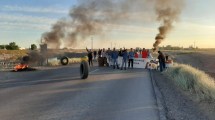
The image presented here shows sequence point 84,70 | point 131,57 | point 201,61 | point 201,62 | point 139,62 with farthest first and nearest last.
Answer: point 201,61, point 201,62, point 139,62, point 131,57, point 84,70

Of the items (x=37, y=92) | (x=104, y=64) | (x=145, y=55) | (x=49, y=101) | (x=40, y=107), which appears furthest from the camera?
(x=104, y=64)

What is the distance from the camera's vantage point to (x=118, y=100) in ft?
46.2

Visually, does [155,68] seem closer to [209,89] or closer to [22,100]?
[209,89]

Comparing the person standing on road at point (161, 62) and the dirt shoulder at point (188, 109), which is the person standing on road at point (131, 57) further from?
the dirt shoulder at point (188, 109)

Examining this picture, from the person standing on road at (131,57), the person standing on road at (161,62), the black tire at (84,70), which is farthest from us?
the person standing on road at (131,57)

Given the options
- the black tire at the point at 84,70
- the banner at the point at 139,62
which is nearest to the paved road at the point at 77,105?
the black tire at the point at 84,70

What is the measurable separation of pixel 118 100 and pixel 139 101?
735 mm

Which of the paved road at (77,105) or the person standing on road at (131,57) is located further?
the person standing on road at (131,57)

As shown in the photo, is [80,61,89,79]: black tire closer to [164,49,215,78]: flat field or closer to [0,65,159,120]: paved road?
[0,65,159,120]: paved road

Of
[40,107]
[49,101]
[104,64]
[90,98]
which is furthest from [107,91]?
[104,64]

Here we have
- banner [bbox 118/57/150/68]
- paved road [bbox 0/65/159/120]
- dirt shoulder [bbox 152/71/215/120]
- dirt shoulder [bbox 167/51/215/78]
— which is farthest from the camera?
dirt shoulder [bbox 167/51/215/78]

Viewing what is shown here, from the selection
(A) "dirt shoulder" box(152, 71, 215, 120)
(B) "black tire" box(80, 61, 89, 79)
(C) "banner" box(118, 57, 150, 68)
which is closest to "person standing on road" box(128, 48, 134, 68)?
(C) "banner" box(118, 57, 150, 68)

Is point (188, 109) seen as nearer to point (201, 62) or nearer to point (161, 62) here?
point (161, 62)

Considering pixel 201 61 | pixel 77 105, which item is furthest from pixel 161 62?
pixel 201 61
